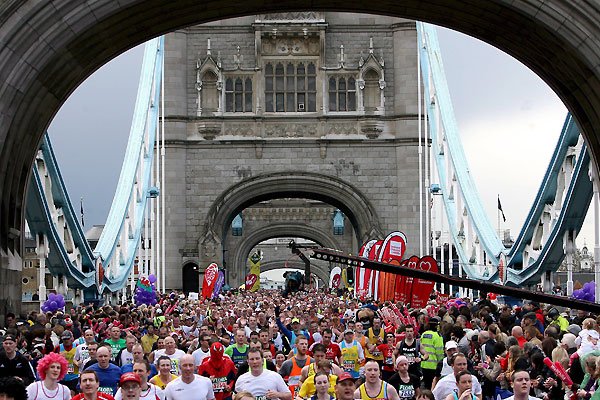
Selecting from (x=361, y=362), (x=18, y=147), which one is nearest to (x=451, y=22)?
(x=361, y=362)

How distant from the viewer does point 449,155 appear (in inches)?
1983

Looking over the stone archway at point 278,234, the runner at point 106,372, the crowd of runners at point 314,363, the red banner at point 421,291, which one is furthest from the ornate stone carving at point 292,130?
the runner at point 106,372

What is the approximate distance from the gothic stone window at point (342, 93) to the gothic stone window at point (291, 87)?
74 centimetres

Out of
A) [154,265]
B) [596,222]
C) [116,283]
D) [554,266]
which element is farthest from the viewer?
[154,265]

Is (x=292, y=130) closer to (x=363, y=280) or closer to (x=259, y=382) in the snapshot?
(x=363, y=280)

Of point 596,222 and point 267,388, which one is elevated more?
point 596,222

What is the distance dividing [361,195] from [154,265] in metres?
9.25

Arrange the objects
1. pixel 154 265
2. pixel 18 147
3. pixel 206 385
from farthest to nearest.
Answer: pixel 154 265 → pixel 18 147 → pixel 206 385

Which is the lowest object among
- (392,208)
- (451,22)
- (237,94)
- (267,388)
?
(267,388)

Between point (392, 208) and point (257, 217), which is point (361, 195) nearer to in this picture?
point (392, 208)

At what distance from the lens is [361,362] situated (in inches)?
754

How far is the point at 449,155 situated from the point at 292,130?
1120 cm

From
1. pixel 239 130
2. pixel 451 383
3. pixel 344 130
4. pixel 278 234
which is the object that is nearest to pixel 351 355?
pixel 451 383

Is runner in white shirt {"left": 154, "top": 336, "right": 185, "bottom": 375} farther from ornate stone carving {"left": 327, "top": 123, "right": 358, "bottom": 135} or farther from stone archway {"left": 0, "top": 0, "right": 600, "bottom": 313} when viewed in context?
ornate stone carving {"left": 327, "top": 123, "right": 358, "bottom": 135}
